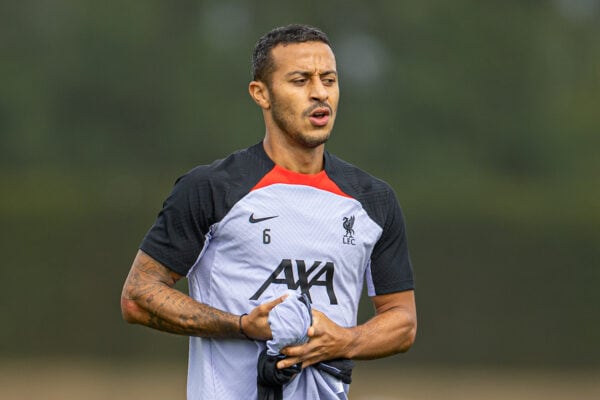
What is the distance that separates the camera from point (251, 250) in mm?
3449

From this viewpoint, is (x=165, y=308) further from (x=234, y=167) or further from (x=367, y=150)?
(x=367, y=150)

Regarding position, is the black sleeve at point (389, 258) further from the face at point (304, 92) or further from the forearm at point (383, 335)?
the face at point (304, 92)

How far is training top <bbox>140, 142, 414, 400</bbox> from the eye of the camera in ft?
11.3

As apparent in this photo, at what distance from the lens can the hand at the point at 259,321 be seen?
3.27m

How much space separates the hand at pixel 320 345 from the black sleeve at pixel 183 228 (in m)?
0.46

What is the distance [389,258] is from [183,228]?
2.46 feet

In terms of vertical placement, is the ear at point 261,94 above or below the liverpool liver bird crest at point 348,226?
above

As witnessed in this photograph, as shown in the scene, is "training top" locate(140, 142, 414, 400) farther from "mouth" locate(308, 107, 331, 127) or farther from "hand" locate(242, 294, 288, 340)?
"mouth" locate(308, 107, 331, 127)

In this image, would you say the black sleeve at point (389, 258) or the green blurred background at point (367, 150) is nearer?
the black sleeve at point (389, 258)

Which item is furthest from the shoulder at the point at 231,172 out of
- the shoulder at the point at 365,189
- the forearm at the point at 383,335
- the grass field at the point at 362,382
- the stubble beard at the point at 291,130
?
the grass field at the point at 362,382

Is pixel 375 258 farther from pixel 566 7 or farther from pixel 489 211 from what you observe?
pixel 566 7

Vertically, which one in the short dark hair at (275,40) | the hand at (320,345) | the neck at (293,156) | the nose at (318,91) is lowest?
the hand at (320,345)

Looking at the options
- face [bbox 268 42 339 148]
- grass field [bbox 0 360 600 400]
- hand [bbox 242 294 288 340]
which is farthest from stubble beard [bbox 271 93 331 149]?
grass field [bbox 0 360 600 400]

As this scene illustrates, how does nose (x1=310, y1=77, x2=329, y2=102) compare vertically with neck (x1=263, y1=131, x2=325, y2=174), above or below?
above
